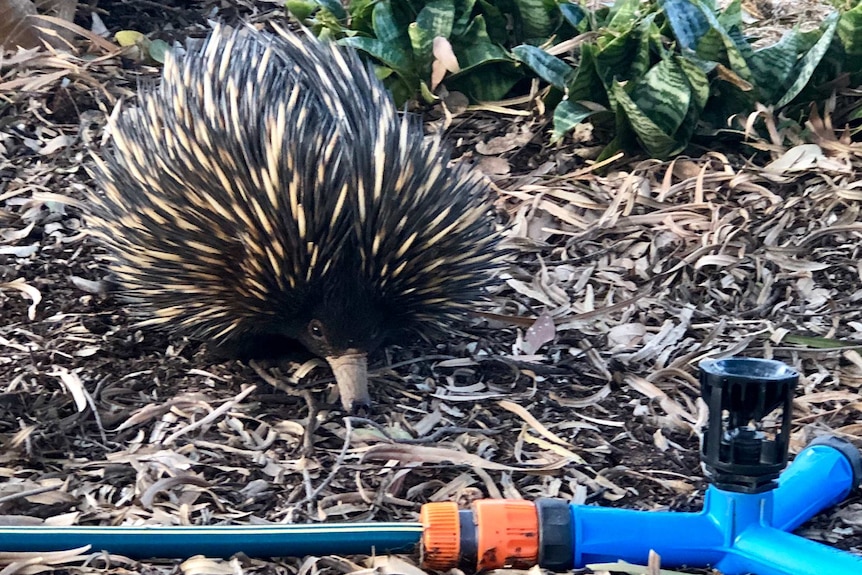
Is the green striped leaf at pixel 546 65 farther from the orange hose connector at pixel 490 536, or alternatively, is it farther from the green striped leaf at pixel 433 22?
the orange hose connector at pixel 490 536

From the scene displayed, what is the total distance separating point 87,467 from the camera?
2414 millimetres

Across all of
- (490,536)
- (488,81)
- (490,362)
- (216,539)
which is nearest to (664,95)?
(488,81)

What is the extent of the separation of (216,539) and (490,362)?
49.4 inches

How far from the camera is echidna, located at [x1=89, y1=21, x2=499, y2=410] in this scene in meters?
2.61

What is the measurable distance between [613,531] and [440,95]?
9.13 feet

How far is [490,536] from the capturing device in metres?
1.89

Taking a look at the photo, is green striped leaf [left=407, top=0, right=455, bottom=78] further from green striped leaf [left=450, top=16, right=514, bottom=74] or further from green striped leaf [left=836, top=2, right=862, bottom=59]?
green striped leaf [left=836, top=2, right=862, bottom=59]

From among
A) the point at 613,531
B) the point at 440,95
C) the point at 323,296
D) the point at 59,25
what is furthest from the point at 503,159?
the point at 613,531

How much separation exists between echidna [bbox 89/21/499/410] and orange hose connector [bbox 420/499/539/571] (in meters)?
0.83

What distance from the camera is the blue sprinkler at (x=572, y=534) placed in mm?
1834

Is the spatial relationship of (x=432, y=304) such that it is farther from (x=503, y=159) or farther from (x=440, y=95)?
(x=440, y=95)

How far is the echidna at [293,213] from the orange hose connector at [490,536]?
0.83 meters

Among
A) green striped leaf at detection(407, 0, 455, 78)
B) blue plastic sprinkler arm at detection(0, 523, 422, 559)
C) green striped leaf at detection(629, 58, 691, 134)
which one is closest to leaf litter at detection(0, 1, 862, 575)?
blue plastic sprinkler arm at detection(0, 523, 422, 559)

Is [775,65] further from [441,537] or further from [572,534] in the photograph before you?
[441,537]
